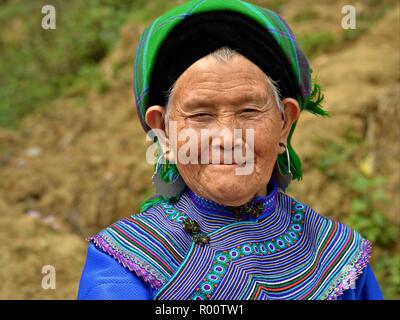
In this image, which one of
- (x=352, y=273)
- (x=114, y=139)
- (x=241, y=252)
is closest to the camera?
(x=241, y=252)

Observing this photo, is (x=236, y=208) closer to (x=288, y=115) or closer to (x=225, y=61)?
(x=288, y=115)

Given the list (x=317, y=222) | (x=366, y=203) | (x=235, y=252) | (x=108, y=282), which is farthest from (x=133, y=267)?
(x=366, y=203)

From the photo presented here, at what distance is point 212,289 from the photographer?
70.9 inches

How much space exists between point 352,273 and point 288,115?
58 centimetres

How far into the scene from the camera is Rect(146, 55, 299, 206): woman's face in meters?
1.82

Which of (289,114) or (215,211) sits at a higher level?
(289,114)

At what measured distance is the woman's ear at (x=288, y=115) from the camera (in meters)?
1.99

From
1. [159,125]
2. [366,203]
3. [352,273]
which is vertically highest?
[159,125]

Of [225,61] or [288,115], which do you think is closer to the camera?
[225,61]

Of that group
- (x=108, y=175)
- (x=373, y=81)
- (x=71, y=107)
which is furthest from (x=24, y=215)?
(x=373, y=81)

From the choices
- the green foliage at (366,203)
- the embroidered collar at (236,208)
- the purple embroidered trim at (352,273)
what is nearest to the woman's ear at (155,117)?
the embroidered collar at (236,208)

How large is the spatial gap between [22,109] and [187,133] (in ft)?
21.5

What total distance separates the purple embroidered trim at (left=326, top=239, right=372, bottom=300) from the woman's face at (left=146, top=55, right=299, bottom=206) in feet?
1.39

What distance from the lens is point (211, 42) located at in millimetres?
1832
